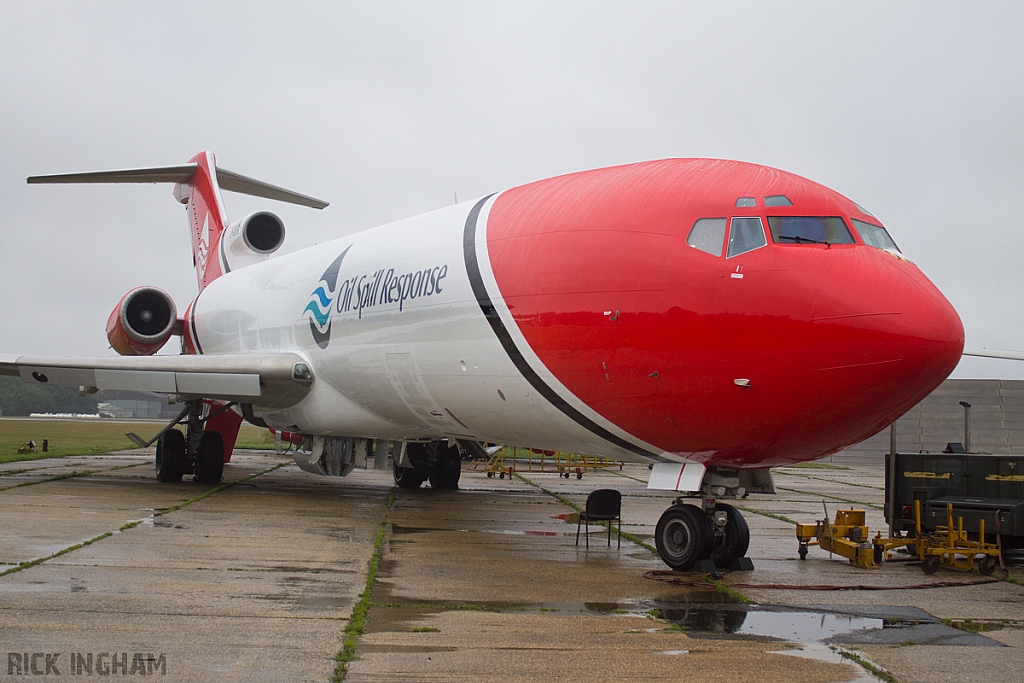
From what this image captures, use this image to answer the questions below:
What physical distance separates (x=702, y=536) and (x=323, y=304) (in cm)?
694

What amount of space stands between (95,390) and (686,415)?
1231 centimetres

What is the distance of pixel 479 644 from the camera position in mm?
5750

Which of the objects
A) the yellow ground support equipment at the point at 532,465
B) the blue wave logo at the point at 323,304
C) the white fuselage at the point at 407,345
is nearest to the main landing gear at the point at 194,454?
the white fuselage at the point at 407,345

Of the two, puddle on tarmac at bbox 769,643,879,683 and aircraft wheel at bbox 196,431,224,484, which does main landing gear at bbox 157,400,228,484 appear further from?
puddle on tarmac at bbox 769,643,879,683

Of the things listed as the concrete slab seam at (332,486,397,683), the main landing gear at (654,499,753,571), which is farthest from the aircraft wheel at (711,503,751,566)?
the concrete slab seam at (332,486,397,683)

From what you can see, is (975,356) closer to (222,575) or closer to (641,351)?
(641,351)

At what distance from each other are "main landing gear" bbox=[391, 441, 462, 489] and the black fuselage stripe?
26.3ft

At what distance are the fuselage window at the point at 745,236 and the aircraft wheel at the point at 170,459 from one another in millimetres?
12445

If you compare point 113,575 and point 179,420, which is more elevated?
point 179,420

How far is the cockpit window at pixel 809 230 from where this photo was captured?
786 cm

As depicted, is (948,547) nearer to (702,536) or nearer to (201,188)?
(702,536)

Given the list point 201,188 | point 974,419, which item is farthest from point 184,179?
point 974,419

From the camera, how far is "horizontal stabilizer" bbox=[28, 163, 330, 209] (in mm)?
21500

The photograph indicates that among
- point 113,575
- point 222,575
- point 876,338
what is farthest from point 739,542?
point 113,575
